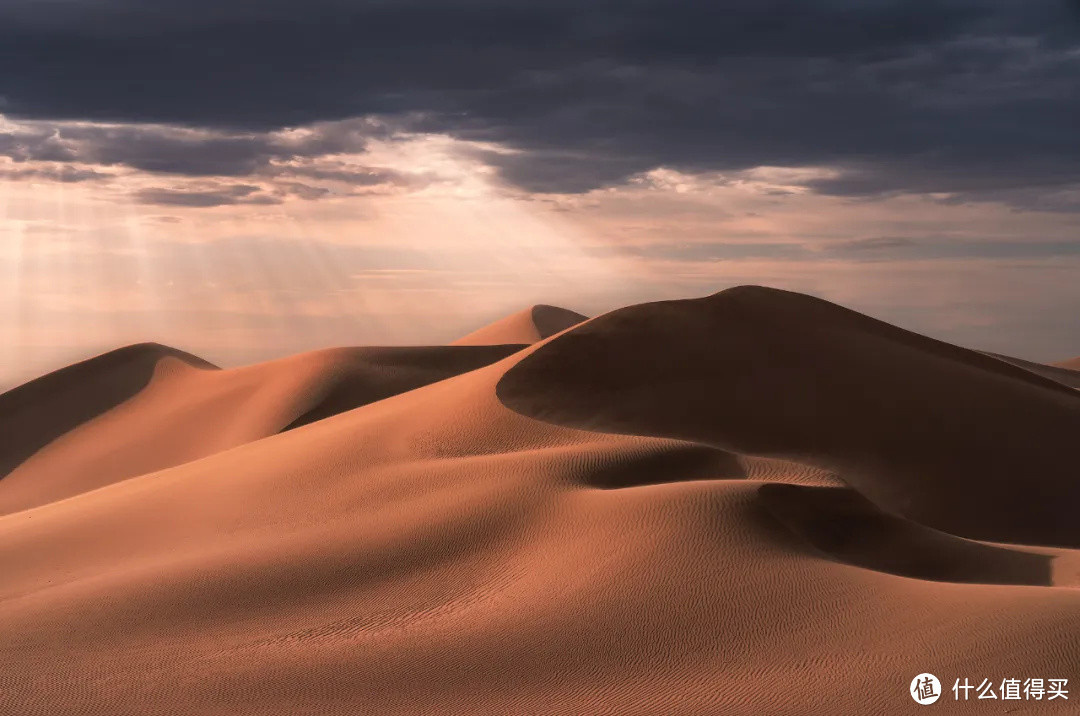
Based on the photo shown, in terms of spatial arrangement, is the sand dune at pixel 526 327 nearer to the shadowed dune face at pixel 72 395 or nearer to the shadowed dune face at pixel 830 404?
the shadowed dune face at pixel 72 395

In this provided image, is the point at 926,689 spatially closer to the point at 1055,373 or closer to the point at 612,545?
the point at 612,545

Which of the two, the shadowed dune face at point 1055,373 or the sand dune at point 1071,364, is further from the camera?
the sand dune at point 1071,364

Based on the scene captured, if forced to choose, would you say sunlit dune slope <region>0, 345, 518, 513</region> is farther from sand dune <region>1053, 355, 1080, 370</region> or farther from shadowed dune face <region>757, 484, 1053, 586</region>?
sand dune <region>1053, 355, 1080, 370</region>

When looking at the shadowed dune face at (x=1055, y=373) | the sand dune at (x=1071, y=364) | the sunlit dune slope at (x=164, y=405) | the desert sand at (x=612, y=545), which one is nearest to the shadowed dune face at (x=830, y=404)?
the desert sand at (x=612, y=545)

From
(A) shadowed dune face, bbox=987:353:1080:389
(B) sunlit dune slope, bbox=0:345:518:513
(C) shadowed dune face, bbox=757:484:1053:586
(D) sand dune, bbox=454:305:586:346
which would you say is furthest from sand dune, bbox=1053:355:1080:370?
(C) shadowed dune face, bbox=757:484:1053:586

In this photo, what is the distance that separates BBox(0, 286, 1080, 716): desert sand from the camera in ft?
39.5

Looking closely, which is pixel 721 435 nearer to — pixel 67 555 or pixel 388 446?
pixel 388 446

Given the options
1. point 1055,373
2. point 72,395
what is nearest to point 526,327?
point 72,395

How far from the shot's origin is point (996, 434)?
2858cm

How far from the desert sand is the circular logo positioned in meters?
0.11

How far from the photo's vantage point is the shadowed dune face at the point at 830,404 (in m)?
25.5

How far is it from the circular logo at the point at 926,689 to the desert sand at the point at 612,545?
111 mm

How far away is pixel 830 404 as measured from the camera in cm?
2830

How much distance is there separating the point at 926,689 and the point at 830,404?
17531 mm
